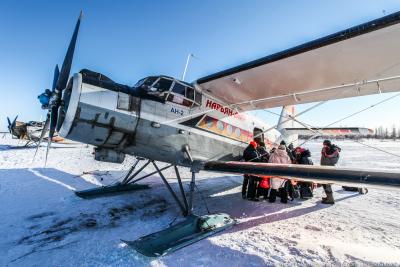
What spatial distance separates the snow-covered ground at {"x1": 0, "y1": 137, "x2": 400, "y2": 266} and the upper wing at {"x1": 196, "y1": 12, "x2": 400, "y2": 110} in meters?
3.20

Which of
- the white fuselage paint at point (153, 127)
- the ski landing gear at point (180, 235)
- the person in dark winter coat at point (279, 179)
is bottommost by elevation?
the ski landing gear at point (180, 235)

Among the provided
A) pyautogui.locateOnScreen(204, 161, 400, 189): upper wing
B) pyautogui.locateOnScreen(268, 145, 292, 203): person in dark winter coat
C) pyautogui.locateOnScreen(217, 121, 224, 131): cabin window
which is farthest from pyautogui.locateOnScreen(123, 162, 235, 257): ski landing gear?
pyautogui.locateOnScreen(217, 121, 224, 131): cabin window

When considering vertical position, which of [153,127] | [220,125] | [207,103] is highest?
[207,103]

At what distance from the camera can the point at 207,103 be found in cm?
725

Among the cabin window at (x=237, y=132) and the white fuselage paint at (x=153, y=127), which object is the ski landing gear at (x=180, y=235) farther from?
the cabin window at (x=237, y=132)

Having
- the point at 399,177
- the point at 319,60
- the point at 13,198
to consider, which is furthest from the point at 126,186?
the point at 399,177

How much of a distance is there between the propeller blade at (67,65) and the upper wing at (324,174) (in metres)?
4.11

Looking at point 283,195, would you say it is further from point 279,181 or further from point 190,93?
point 190,93

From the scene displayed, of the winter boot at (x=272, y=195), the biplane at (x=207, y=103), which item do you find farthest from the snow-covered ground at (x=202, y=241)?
the biplane at (x=207, y=103)

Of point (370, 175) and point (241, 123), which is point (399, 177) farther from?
point (241, 123)

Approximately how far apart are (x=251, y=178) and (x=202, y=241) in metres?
3.85

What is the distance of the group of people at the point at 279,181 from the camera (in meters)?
7.45

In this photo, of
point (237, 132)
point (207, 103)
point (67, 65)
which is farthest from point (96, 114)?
point (237, 132)

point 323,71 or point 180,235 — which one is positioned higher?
point 323,71
